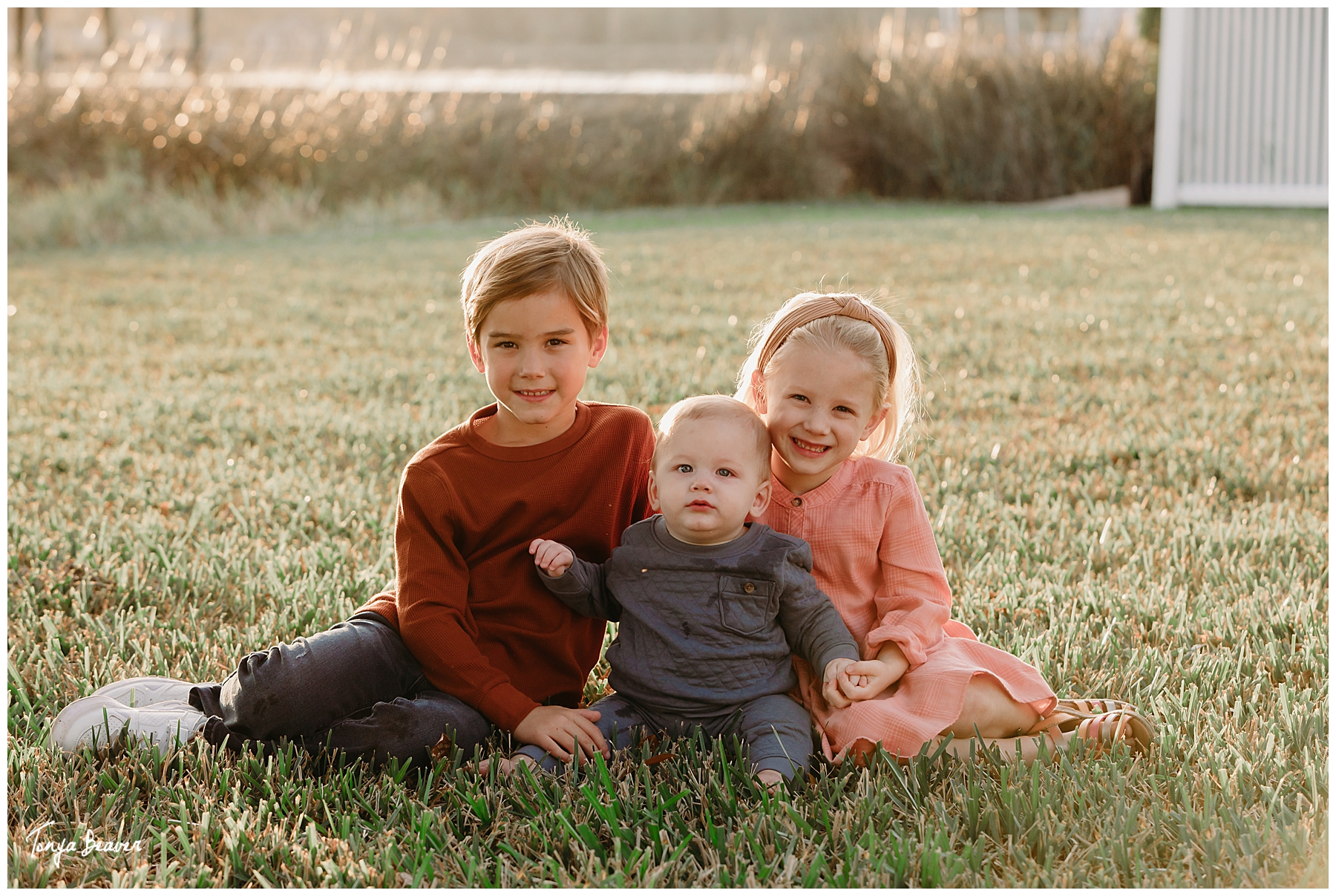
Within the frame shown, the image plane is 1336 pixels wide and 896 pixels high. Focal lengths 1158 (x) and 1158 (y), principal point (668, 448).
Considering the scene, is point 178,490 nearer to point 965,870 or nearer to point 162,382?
point 162,382

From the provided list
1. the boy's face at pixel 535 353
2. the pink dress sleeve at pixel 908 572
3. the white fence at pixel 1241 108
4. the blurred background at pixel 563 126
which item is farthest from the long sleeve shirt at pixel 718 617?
the white fence at pixel 1241 108

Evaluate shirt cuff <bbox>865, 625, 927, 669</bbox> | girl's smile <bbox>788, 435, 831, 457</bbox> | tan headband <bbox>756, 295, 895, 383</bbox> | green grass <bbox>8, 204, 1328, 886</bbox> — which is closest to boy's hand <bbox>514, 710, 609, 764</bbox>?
green grass <bbox>8, 204, 1328, 886</bbox>

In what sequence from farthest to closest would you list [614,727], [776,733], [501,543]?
[501,543] < [614,727] < [776,733]

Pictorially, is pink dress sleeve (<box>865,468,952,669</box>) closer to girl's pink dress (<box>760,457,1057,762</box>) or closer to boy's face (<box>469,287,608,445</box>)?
girl's pink dress (<box>760,457,1057,762</box>)

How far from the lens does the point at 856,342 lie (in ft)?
7.11

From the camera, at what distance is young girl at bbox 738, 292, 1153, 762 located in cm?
206

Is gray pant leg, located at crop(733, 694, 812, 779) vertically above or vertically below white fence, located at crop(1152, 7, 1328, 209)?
below

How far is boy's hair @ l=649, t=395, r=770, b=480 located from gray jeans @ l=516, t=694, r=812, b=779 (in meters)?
0.43

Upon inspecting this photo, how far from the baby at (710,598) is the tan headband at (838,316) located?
22 centimetres

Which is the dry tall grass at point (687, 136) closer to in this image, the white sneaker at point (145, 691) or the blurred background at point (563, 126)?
the blurred background at point (563, 126)

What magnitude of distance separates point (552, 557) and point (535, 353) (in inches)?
15.0

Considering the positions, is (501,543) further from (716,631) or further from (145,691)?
(145,691)
